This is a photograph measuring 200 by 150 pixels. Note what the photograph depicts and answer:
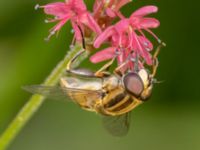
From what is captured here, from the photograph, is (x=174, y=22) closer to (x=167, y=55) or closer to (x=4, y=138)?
(x=167, y=55)

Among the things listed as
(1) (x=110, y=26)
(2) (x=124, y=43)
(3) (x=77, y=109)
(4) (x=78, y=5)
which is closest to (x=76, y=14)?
(4) (x=78, y=5)

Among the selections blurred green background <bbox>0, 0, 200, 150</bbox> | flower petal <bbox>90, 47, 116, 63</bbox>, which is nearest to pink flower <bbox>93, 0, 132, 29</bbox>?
flower petal <bbox>90, 47, 116, 63</bbox>

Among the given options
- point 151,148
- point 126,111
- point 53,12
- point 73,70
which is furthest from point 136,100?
point 151,148

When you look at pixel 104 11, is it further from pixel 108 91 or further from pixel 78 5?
pixel 108 91

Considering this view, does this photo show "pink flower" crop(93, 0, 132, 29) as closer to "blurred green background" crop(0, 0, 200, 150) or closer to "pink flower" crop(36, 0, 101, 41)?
"pink flower" crop(36, 0, 101, 41)

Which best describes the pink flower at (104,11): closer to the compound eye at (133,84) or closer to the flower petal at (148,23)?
the flower petal at (148,23)

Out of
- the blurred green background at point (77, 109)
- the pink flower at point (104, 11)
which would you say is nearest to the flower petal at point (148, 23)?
the pink flower at point (104, 11)
